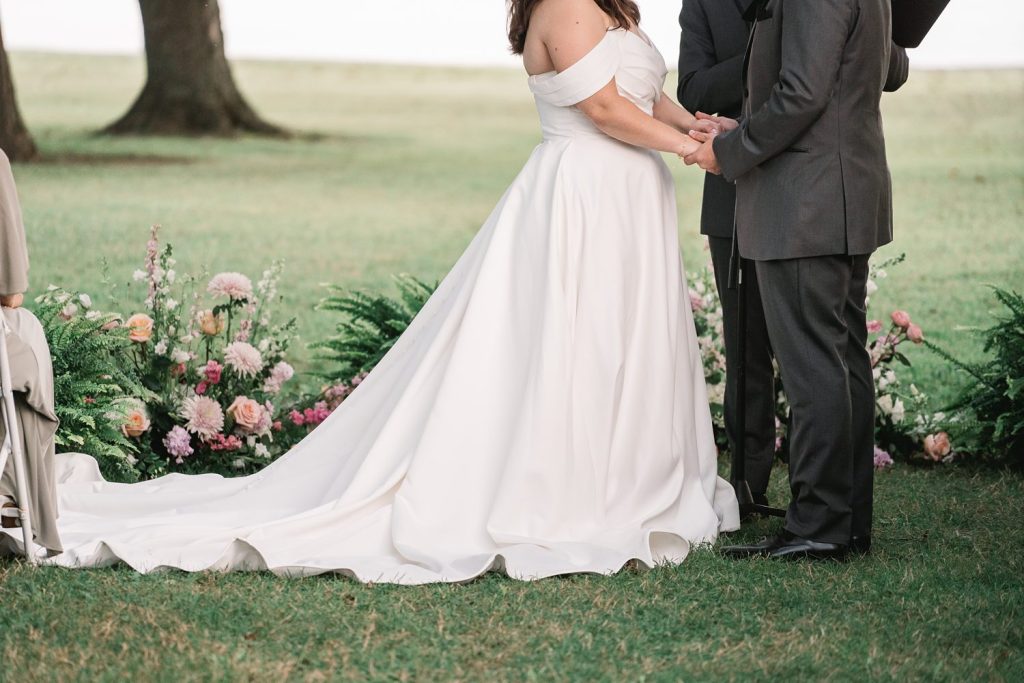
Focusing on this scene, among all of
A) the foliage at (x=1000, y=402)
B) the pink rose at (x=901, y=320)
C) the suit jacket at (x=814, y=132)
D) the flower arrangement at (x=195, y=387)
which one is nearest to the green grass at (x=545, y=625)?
the suit jacket at (x=814, y=132)

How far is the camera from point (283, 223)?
1245cm

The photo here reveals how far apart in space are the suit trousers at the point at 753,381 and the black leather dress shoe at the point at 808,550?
69 cm

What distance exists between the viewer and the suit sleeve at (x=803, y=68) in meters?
3.73

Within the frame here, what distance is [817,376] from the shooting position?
3.97 m

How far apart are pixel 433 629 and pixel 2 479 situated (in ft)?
4.79

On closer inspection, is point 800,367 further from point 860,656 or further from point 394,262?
point 394,262

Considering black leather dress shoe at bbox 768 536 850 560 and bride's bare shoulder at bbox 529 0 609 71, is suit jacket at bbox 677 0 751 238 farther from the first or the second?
black leather dress shoe at bbox 768 536 850 560

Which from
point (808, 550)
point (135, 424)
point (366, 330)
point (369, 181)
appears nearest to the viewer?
point (808, 550)

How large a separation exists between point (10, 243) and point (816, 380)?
8.02ft

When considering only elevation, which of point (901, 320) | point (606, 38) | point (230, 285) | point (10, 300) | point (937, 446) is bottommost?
point (937, 446)

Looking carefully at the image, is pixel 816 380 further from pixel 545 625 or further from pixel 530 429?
pixel 545 625

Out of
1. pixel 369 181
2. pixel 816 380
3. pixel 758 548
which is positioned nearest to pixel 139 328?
pixel 758 548

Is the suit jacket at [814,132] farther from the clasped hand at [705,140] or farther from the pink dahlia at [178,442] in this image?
the pink dahlia at [178,442]

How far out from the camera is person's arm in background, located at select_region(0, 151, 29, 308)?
3.72 meters
